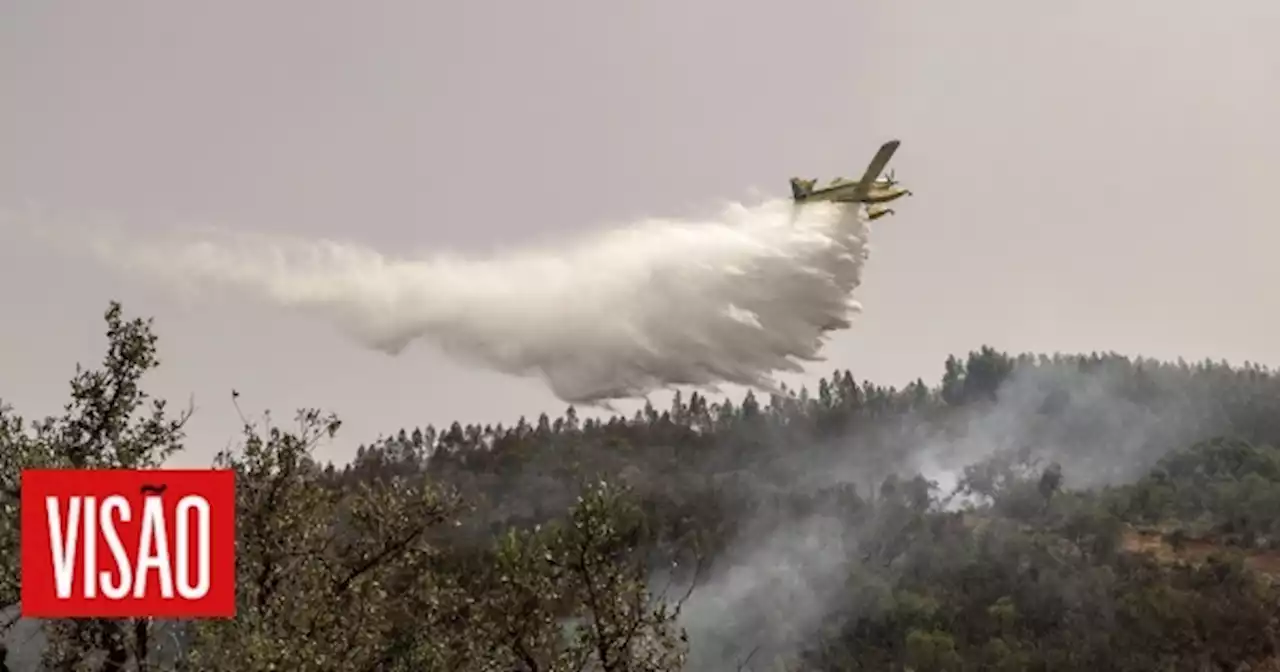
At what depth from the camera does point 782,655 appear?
126250mm

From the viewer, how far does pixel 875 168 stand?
4269cm

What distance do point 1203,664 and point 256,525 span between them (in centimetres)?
10895

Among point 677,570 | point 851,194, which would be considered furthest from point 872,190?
point 677,570

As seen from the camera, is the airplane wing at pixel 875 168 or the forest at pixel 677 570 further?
the airplane wing at pixel 875 168

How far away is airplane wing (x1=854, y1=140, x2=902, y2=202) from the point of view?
139 feet

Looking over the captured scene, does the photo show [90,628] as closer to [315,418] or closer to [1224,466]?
Answer: [315,418]

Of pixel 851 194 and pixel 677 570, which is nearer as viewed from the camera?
pixel 851 194

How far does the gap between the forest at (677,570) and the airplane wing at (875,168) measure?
912 centimetres

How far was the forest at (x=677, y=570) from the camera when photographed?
2100 cm

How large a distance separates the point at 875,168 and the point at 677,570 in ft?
315

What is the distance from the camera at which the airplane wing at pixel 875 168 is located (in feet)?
139

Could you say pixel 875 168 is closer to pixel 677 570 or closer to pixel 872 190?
pixel 872 190

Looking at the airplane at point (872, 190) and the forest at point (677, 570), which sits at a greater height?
the airplane at point (872, 190)

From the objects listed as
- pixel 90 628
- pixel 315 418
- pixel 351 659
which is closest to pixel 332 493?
pixel 315 418
